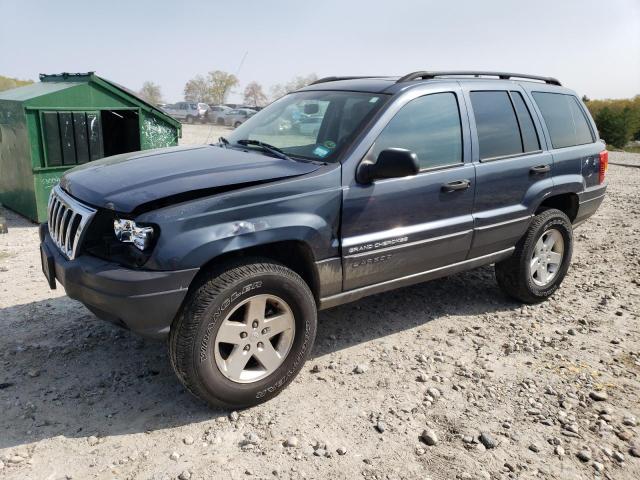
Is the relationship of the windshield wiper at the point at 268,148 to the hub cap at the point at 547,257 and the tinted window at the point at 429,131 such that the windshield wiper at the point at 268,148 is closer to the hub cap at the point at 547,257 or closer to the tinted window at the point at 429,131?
the tinted window at the point at 429,131

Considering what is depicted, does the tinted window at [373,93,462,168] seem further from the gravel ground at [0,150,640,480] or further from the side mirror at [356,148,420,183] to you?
the gravel ground at [0,150,640,480]

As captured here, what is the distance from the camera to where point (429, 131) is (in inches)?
150

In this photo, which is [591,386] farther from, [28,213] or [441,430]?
[28,213]

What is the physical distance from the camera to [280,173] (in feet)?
10.5

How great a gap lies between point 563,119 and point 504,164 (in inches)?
45.4

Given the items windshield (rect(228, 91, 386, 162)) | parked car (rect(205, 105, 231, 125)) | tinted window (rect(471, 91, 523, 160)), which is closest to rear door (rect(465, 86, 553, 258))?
tinted window (rect(471, 91, 523, 160))

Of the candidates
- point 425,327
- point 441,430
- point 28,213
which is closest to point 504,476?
point 441,430

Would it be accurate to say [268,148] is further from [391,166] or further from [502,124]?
[502,124]

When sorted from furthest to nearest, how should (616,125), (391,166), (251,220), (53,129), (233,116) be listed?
1. (233,116)
2. (616,125)
3. (53,129)
4. (391,166)
5. (251,220)

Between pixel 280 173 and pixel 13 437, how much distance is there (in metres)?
2.04

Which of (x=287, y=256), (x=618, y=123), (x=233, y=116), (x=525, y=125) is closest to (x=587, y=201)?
(x=525, y=125)

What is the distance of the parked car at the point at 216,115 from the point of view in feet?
106

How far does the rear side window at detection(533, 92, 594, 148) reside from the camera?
473 centimetres

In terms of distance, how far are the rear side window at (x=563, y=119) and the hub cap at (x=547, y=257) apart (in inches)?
32.2
